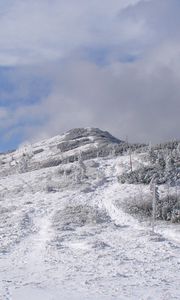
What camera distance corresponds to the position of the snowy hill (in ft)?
130

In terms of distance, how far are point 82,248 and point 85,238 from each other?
654 cm

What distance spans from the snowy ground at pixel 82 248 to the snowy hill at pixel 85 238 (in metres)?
0.07

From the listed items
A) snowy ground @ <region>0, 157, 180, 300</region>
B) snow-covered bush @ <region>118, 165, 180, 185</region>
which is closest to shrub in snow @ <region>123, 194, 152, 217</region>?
snowy ground @ <region>0, 157, 180, 300</region>

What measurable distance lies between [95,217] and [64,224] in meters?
6.46

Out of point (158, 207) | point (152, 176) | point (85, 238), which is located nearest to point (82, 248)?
point (85, 238)

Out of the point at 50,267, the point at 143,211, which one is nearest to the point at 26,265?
the point at 50,267

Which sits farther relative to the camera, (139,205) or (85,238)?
(139,205)

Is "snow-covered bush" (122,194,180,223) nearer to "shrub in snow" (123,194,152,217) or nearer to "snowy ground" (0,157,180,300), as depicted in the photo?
"shrub in snow" (123,194,152,217)

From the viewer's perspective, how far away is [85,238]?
6588 cm

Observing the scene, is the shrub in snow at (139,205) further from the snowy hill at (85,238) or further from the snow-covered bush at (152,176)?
the snow-covered bush at (152,176)

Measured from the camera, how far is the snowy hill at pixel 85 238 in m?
39.5

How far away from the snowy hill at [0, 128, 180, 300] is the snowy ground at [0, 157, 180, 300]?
7cm

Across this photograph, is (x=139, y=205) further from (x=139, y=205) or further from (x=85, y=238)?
(x=85, y=238)

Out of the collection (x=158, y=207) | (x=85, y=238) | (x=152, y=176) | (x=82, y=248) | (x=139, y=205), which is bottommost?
(x=82, y=248)
